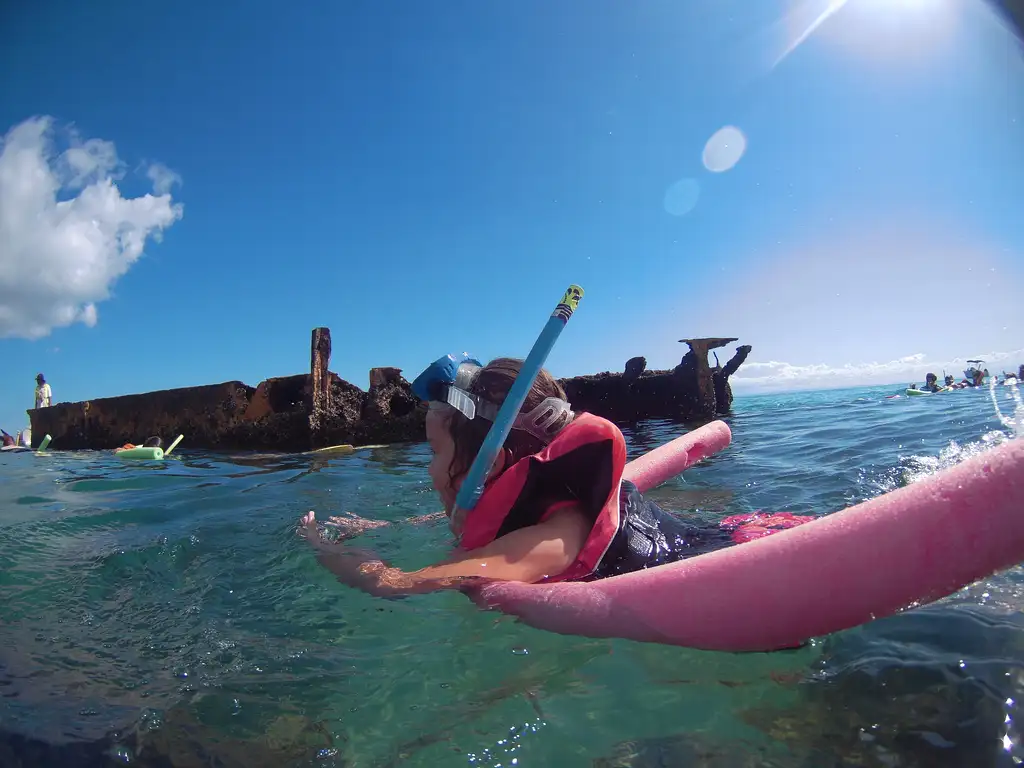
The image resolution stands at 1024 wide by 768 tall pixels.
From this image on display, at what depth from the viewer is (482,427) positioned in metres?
2.16

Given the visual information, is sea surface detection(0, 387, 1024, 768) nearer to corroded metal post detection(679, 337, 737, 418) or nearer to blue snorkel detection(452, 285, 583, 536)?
blue snorkel detection(452, 285, 583, 536)

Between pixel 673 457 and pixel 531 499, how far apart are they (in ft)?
6.90

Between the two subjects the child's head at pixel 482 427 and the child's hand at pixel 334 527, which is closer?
the child's head at pixel 482 427

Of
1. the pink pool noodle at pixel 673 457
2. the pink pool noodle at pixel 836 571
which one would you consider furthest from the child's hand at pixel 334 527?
the pink pool noodle at pixel 836 571

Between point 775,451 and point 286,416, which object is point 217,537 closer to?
point 775,451

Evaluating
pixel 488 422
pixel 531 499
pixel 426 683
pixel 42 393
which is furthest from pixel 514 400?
pixel 42 393

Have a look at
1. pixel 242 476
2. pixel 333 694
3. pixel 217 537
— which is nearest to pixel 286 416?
pixel 242 476

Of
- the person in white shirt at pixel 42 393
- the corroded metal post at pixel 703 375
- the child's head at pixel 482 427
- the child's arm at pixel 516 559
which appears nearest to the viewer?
the child's arm at pixel 516 559

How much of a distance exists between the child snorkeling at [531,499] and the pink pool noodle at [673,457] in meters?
1.20

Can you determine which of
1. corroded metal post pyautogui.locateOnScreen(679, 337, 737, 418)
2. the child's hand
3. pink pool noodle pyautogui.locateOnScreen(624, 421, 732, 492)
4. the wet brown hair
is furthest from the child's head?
corroded metal post pyautogui.locateOnScreen(679, 337, 737, 418)

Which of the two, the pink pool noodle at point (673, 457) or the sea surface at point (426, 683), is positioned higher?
the pink pool noodle at point (673, 457)

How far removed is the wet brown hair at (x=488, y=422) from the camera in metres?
2.10

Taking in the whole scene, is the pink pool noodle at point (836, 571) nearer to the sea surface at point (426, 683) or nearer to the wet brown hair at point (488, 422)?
the sea surface at point (426, 683)

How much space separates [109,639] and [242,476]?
16.8ft
